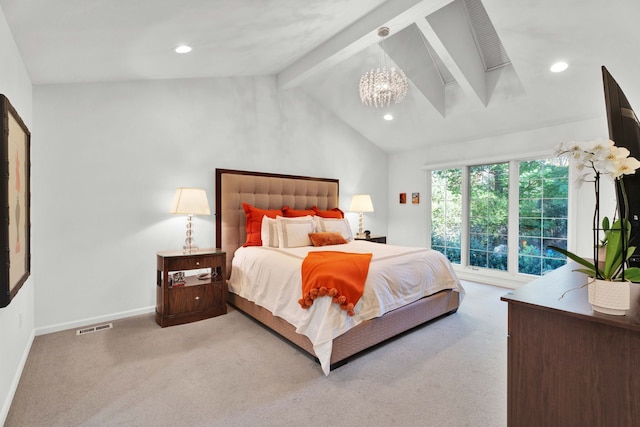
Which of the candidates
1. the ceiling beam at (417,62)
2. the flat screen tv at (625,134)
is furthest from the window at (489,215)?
the flat screen tv at (625,134)

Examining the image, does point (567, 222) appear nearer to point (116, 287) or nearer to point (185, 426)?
point (185, 426)

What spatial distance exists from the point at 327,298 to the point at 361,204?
3053 millimetres

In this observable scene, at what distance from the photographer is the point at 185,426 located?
172 centimetres

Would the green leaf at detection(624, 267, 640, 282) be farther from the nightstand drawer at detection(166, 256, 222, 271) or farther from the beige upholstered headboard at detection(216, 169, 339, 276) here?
the beige upholstered headboard at detection(216, 169, 339, 276)

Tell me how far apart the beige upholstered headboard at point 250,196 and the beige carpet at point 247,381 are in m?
1.28

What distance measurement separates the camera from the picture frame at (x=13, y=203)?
5.47ft

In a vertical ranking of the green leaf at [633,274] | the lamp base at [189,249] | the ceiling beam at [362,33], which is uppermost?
the ceiling beam at [362,33]

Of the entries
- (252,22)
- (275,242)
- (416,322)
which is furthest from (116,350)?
(252,22)

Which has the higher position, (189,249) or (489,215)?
(489,215)

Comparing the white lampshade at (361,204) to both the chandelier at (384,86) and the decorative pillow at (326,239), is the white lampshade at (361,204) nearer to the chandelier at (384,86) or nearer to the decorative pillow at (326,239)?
the decorative pillow at (326,239)

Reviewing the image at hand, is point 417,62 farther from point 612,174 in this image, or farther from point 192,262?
point 192,262

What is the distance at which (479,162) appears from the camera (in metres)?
4.85

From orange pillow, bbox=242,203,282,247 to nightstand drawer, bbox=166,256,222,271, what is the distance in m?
0.51

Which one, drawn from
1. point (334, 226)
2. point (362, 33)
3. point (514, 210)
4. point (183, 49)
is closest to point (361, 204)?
point (334, 226)
